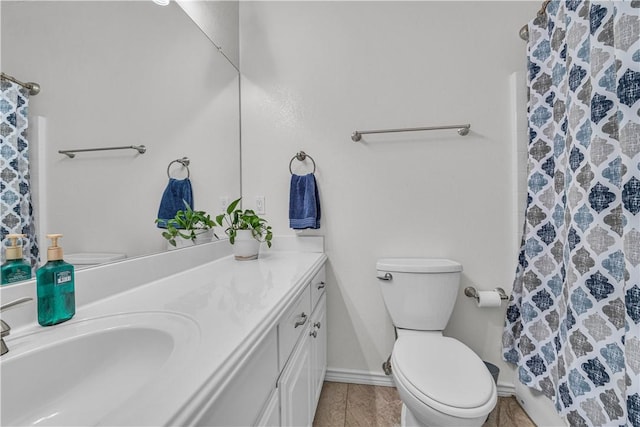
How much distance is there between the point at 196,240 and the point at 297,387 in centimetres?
76

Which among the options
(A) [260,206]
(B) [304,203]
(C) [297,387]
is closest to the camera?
(C) [297,387]

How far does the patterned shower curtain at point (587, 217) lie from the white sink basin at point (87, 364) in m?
1.10

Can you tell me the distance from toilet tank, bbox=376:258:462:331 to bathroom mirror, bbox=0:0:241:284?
1.01 meters

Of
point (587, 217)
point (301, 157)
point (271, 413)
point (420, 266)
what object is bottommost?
point (271, 413)

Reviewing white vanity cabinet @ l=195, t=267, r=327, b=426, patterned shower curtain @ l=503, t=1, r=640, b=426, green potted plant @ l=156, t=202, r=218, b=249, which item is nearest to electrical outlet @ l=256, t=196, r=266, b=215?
green potted plant @ l=156, t=202, r=218, b=249

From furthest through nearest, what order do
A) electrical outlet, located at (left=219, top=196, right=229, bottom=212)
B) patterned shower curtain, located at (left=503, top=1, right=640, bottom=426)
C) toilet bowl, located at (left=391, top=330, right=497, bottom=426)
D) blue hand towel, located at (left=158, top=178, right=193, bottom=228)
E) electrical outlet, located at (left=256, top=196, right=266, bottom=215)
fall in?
1. electrical outlet, located at (left=256, top=196, right=266, bottom=215)
2. electrical outlet, located at (left=219, top=196, right=229, bottom=212)
3. blue hand towel, located at (left=158, top=178, right=193, bottom=228)
4. toilet bowl, located at (left=391, top=330, right=497, bottom=426)
5. patterned shower curtain, located at (left=503, top=1, right=640, bottom=426)

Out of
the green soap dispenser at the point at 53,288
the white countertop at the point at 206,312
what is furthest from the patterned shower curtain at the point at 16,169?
the white countertop at the point at 206,312

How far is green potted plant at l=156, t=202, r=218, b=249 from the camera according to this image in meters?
1.11

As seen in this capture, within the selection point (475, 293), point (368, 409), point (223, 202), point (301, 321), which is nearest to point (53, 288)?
point (301, 321)

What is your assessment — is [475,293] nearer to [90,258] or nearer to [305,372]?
[305,372]

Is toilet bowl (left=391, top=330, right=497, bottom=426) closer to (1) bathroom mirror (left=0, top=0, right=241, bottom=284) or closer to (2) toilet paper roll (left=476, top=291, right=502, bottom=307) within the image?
(2) toilet paper roll (left=476, top=291, right=502, bottom=307)

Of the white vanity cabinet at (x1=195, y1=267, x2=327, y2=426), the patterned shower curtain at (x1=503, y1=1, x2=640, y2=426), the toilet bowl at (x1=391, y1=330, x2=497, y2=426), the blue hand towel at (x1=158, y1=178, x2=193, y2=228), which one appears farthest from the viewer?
the blue hand towel at (x1=158, y1=178, x2=193, y2=228)

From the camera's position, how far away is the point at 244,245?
1289 mm

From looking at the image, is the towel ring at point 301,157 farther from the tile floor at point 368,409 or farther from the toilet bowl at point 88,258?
the tile floor at point 368,409
